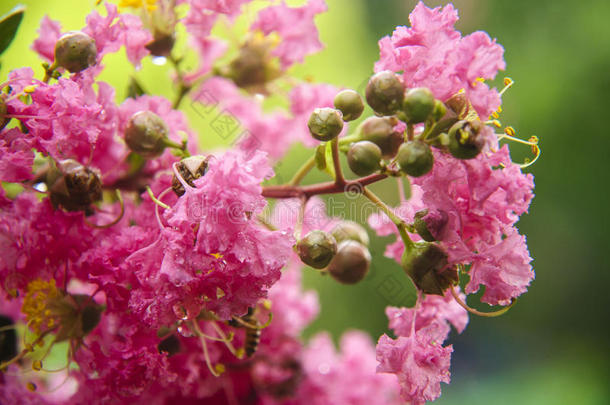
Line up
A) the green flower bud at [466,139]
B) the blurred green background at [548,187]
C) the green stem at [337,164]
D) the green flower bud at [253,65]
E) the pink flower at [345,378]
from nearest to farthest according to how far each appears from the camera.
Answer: the green flower bud at [466,139], the green stem at [337,164], the green flower bud at [253,65], the pink flower at [345,378], the blurred green background at [548,187]

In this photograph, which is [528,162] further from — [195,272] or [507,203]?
[195,272]

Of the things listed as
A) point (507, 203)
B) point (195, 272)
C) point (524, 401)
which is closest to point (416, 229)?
point (507, 203)

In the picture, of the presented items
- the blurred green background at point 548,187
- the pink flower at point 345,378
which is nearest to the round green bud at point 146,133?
the pink flower at point 345,378

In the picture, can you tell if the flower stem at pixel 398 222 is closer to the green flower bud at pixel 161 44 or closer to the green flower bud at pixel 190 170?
the green flower bud at pixel 190 170

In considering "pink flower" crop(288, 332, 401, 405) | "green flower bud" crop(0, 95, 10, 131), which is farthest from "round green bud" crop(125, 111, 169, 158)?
"pink flower" crop(288, 332, 401, 405)

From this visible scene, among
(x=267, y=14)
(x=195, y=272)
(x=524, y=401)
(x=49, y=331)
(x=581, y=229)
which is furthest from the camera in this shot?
(x=581, y=229)

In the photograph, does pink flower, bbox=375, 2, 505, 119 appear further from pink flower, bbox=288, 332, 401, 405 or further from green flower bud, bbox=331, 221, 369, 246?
pink flower, bbox=288, 332, 401, 405
